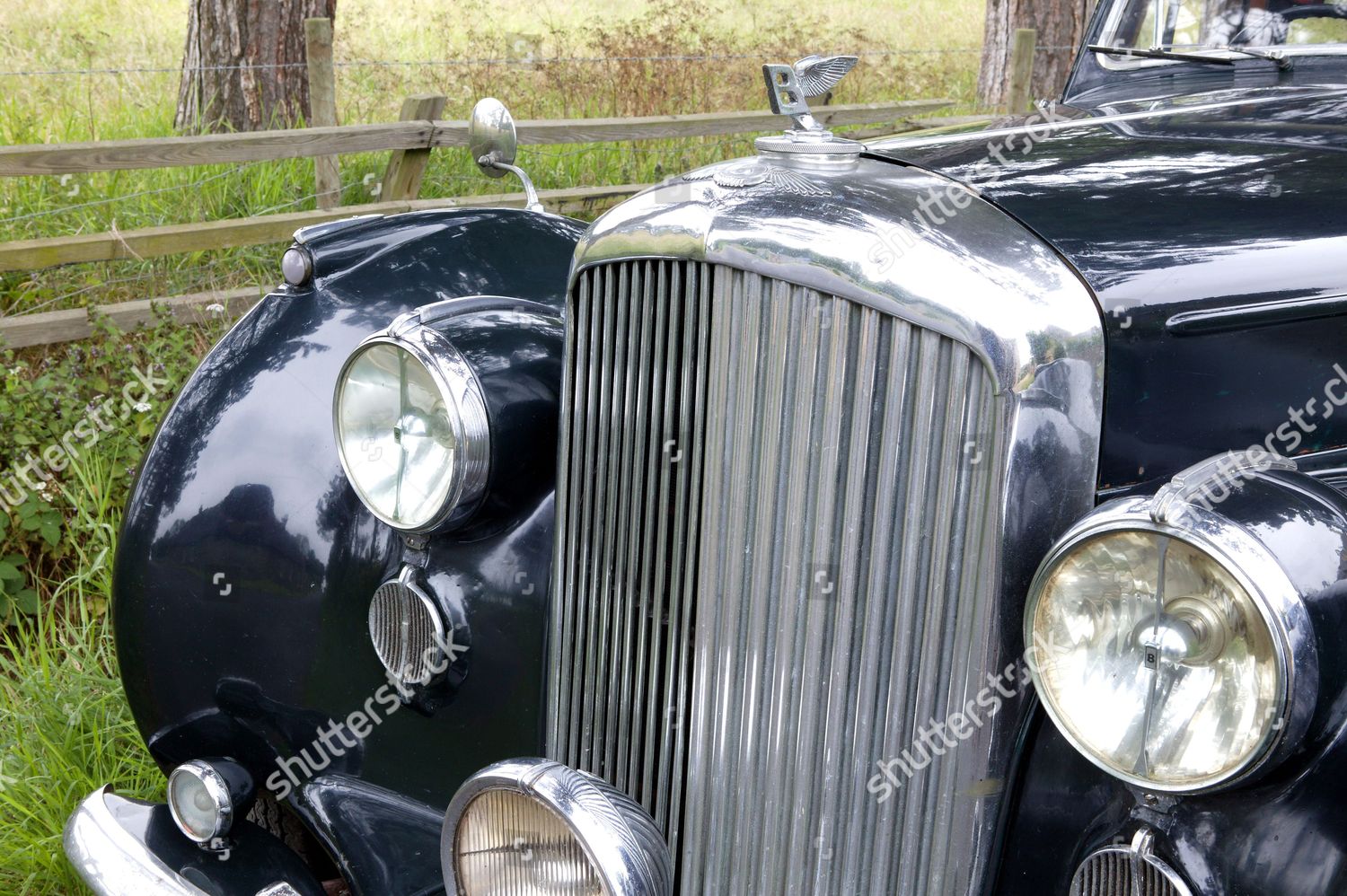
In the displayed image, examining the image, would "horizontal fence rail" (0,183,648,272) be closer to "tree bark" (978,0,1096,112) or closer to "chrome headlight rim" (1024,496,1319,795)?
Answer: "chrome headlight rim" (1024,496,1319,795)

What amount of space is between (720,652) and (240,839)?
2.78 ft

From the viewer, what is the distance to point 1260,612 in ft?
3.84

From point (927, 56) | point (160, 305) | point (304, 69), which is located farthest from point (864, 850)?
point (927, 56)

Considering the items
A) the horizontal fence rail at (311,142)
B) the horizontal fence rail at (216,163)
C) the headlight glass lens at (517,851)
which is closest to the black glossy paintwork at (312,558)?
the headlight glass lens at (517,851)

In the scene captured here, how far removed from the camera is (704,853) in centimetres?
169

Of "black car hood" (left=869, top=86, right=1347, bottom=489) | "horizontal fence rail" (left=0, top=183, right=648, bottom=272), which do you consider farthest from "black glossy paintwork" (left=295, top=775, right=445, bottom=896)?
"horizontal fence rail" (left=0, top=183, right=648, bottom=272)

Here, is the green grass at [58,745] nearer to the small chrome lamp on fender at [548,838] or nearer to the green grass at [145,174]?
the green grass at [145,174]

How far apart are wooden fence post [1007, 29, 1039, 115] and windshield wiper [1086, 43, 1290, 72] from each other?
18.5 ft

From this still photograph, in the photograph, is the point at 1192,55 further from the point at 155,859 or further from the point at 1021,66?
the point at 1021,66

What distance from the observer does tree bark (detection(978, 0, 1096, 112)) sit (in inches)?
351

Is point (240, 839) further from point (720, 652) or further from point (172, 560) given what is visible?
point (720, 652)

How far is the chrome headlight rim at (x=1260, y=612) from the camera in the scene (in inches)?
45.6

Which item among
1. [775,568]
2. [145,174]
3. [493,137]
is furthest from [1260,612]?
[145,174]

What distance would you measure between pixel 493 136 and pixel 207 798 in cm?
119
